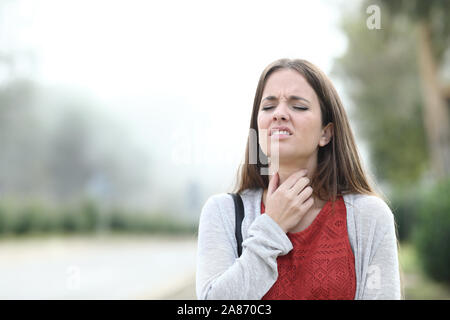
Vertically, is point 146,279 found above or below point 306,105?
below

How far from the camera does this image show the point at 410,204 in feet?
55.0

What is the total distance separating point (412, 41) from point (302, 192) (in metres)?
17.1

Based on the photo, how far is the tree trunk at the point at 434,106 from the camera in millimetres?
12359

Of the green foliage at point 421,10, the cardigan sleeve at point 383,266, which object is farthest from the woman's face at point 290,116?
the green foliage at point 421,10

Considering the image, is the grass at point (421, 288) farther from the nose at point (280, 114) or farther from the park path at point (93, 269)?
the nose at point (280, 114)

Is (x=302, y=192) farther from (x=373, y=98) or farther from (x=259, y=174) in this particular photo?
(x=373, y=98)

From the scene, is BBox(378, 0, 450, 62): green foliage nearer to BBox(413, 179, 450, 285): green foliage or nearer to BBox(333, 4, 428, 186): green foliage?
BBox(413, 179, 450, 285): green foliage

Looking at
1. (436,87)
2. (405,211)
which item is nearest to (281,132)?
(436,87)

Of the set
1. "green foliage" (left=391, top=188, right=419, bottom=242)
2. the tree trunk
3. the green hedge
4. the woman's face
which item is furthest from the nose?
the green hedge

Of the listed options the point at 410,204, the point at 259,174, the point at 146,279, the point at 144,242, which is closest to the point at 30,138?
the point at 144,242

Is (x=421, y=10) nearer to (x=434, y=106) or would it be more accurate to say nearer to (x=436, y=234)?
(x=434, y=106)

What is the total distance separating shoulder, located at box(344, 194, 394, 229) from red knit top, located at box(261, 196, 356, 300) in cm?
7

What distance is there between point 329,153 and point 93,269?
1207 cm

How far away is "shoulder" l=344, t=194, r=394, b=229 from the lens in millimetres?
1740
